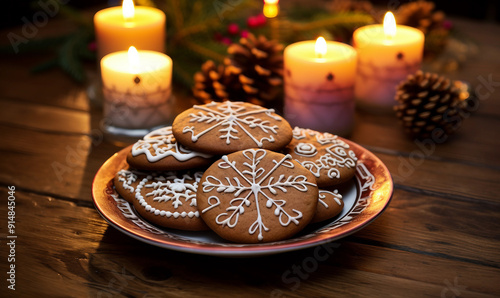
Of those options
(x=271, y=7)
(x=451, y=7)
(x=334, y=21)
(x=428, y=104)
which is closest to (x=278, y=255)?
(x=428, y=104)

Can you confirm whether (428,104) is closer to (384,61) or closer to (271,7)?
(384,61)

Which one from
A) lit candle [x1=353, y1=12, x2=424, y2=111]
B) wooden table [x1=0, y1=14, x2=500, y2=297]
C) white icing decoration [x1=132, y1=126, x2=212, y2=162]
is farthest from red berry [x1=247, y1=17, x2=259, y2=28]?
white icing decoration [x1=132, y1=126, x2=212, y2=162]

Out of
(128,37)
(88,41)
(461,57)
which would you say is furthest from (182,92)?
(461,57)

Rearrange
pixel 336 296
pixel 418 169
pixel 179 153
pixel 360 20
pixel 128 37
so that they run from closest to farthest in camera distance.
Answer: pixel 336 296, pixel 179 153, pixel 418 169, pixel 128 37, pixel 360 20

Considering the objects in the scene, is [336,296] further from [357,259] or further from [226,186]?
[226,186]

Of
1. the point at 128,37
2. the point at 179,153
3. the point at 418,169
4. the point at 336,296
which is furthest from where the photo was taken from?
the point at 128,37

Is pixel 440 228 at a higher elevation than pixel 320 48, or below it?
below

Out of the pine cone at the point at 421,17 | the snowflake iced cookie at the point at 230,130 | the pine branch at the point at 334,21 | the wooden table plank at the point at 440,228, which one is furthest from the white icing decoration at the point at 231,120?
the pine cone at the point at 421,17
